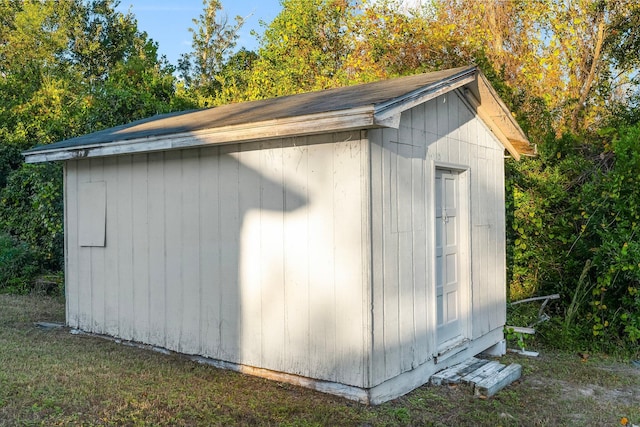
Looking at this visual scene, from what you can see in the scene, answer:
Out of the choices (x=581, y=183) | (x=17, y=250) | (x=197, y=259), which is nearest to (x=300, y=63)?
(x=17, y=250)

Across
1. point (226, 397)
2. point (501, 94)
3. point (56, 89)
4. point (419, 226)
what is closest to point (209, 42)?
point (56, 89)

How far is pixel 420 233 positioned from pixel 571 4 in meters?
8.79

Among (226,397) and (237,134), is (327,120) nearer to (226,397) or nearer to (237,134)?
(237,134)

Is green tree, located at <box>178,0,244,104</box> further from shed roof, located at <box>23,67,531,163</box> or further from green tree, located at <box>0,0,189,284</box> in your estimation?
shed roof, located at <box>23,67,531,163</box>

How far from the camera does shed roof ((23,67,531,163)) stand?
389 centimetres

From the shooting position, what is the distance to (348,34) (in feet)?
52.4

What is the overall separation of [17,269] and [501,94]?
9.17 m

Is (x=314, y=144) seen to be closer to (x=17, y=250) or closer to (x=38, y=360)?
(x=38, y=360)

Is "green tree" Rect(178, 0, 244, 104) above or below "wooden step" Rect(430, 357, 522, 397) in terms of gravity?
above

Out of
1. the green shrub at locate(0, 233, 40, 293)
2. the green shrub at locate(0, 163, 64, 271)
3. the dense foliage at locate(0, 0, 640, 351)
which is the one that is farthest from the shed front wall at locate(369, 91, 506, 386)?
the green shrub at locate(0, 233, 40, 293)

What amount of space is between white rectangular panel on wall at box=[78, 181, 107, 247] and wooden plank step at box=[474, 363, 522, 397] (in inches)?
166

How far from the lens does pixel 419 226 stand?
15.6 feet

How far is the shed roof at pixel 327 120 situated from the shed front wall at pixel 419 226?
0.74 feet

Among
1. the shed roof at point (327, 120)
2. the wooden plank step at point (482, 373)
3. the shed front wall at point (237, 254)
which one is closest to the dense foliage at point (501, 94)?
the shed roof at point (327, 120)
